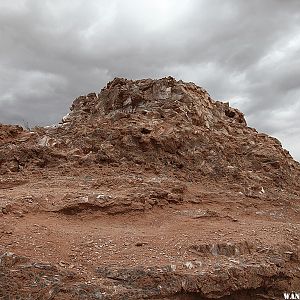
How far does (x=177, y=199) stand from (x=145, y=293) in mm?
3687

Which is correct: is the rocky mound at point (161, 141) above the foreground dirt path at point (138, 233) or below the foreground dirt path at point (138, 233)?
above

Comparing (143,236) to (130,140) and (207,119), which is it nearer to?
(130,140)

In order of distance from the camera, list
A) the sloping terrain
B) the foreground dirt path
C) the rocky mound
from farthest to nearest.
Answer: the rocky mound
the foreground dirt path
the sloping terrain

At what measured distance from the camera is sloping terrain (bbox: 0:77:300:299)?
6.38 metres

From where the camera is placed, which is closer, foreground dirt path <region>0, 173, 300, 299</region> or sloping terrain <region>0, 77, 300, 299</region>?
sloping terrain <region>0, 77, 300, 299</region>

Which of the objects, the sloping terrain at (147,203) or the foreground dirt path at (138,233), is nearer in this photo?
the sloping terrain at (147,203)

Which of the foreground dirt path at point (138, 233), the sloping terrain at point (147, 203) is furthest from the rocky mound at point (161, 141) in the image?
the foreground dirt path at point (138, 233)

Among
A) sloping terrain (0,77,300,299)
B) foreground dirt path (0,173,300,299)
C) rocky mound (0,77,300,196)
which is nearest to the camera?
sloping terrain (0,77,300,299)

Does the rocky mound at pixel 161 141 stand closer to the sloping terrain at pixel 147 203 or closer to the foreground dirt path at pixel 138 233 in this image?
the sloping terrain at pixel 147 203

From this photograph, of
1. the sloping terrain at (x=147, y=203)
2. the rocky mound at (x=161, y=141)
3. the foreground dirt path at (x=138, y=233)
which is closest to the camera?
the sloping terrain at (x=147, y=203)

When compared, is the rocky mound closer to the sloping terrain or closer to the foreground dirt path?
the sloping terrain

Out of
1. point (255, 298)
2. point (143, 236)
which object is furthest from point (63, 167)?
point (255, 298)

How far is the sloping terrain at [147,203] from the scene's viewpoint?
20.9 ft

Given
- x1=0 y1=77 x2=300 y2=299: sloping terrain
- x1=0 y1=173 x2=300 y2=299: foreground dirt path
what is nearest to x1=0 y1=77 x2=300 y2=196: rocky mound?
x1=0 y1=77 x2=300 y2=299: sloping terrain
